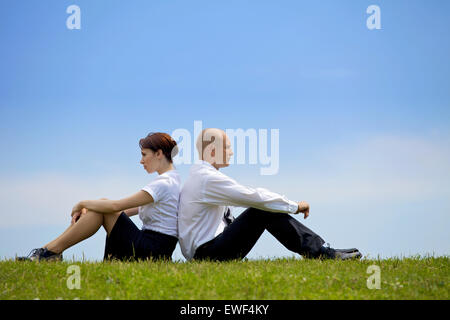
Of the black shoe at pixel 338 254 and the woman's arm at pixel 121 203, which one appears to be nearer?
the woman's arm at pixel 121 203

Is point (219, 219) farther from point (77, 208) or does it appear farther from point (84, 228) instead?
point (77, 208)

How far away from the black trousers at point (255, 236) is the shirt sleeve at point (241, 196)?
247 mm

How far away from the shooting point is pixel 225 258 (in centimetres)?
835

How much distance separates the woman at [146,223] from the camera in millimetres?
8195

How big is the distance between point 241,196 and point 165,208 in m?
1.40

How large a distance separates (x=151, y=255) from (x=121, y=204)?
1075 millimetres

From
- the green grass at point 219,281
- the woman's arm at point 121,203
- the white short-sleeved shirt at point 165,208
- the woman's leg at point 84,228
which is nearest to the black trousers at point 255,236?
the green grass at point 219,281

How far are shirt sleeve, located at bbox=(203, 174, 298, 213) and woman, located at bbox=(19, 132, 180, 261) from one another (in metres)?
0.73

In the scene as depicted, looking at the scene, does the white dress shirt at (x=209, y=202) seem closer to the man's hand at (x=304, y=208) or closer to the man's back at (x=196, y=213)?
the man's back at (x=196, y=213)

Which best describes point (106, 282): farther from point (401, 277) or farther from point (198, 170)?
point (401, 277)

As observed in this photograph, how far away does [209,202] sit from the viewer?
8078mm

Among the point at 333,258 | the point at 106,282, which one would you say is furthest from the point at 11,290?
the point at 333,258

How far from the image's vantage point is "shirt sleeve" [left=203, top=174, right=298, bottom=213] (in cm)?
783
